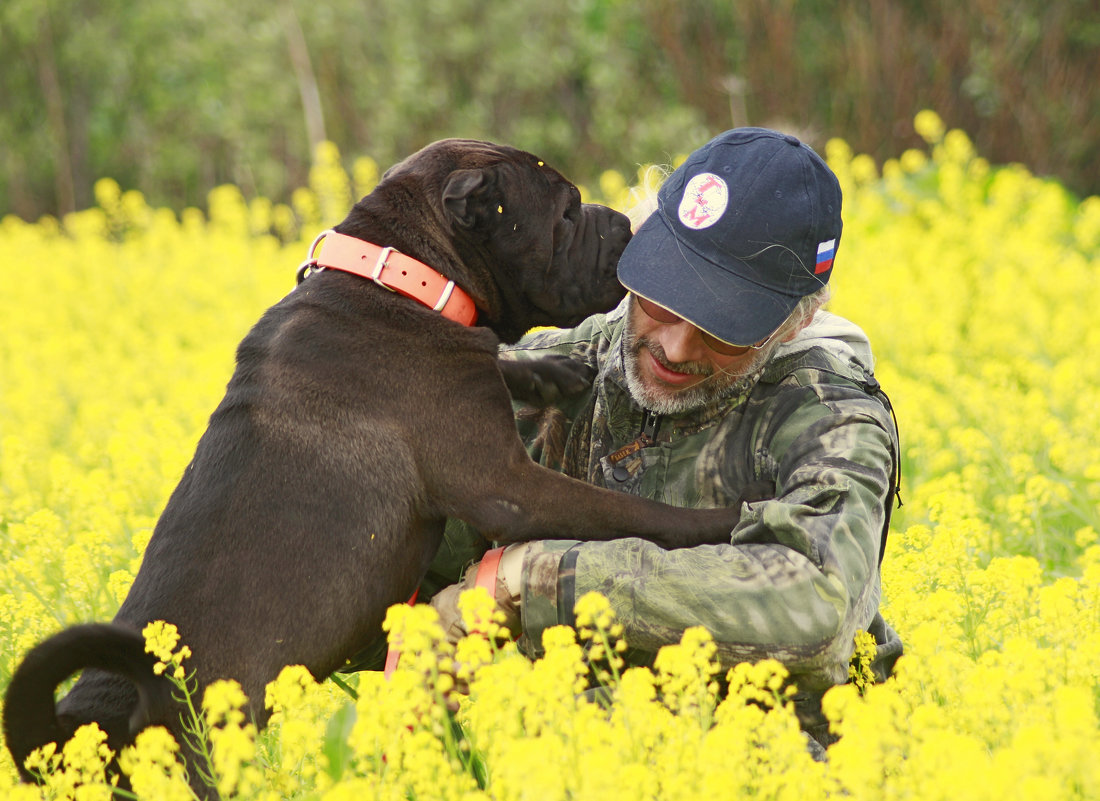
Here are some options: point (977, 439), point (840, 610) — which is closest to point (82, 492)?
point (840, 610)

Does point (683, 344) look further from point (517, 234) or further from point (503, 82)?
point (503, 82)

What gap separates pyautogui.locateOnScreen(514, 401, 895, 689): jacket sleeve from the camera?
7.80 ft

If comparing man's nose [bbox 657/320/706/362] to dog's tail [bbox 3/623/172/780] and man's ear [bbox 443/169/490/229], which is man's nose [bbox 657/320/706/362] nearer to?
man's ear [bbox 443/169/490/229]

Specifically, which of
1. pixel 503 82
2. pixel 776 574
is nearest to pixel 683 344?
pixel 776 574

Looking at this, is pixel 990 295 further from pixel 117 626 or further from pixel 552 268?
pixel 117 626

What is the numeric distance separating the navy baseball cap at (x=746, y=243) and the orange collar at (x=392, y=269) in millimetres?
508

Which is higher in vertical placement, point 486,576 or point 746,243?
point 746,243

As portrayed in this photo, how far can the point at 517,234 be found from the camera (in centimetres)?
324

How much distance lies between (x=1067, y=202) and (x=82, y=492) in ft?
26.3

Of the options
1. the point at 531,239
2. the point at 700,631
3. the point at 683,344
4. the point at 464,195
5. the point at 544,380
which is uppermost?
the point at 464,195

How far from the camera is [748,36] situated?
40.1ft

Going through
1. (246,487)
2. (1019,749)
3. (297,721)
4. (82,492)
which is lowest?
(82,492)

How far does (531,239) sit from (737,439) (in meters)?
0.85

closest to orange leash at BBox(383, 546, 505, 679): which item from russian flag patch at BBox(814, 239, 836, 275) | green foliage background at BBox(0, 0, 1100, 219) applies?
russian flag patch at BBox(814, 239, 836, 275)
